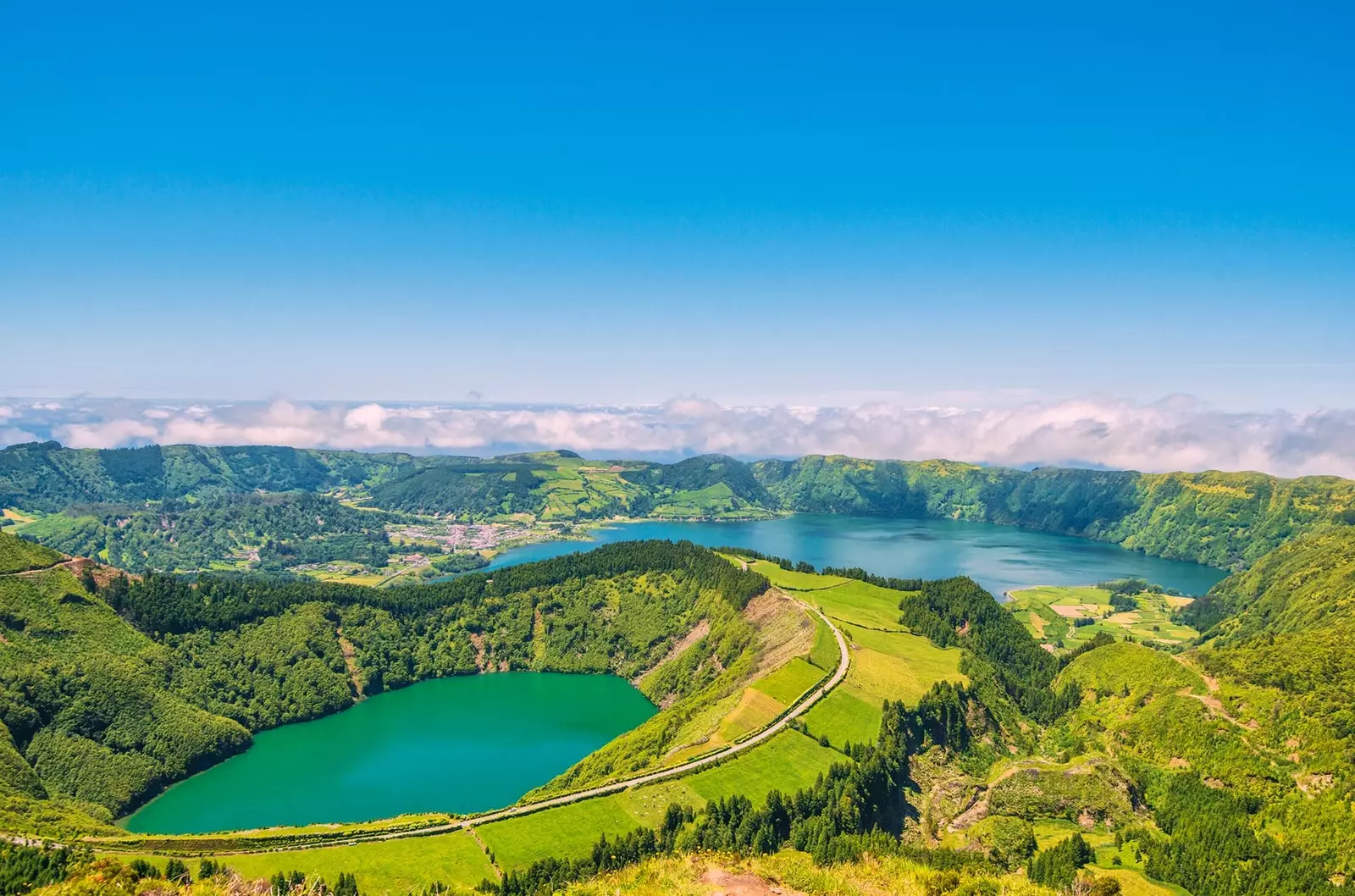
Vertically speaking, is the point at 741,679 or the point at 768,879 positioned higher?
the point at 768,879

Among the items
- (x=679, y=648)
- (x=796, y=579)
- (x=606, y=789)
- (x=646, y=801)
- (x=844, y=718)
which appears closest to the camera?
(x=646, y=801)

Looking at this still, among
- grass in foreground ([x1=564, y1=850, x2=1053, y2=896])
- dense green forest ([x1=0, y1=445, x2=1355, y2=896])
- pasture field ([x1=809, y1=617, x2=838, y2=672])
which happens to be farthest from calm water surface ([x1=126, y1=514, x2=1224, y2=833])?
grass in foreground ([x1=564, y1=850, x2=1053, y2=896])

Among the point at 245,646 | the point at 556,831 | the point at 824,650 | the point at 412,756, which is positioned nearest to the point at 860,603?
the point at 824,650

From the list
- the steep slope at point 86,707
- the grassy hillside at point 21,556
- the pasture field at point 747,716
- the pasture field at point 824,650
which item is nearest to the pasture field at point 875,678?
the pasture field at point 824,650

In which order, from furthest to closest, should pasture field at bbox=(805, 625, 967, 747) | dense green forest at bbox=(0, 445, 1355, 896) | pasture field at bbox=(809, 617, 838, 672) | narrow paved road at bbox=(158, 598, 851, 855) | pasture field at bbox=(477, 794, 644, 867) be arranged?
pasture field at bbox=(809, 617, 838, 672) → pasture field at bbox=(805, 625, 967, 747) → dense green forest at bbox=(0, 445, 1355, 896) → narrow paved road at bbox=(158, 598, 851, 855) → pasture field at bbox=(477, 794, 644, 867)

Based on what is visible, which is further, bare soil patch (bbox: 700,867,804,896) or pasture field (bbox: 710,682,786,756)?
pasture field (bbox: 710,682,786,756)

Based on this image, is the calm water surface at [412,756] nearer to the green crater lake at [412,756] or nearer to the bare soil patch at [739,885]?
the green crater lake at [412,756]

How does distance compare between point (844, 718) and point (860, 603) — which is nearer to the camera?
point (844, 718)

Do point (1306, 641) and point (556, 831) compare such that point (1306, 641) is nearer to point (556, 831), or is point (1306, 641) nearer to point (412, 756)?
point (556, 831)

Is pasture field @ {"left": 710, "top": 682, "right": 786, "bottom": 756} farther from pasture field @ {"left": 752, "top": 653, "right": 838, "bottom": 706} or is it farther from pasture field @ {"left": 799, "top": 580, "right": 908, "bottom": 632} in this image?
pasture field @ {"left": 799, "top": 580, "right": 908, "bottom": 632}
